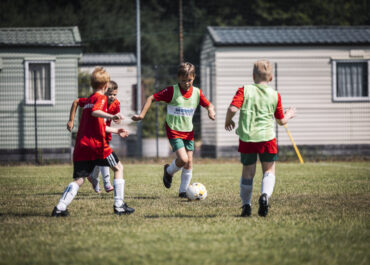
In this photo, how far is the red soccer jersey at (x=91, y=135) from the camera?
5.95 metres

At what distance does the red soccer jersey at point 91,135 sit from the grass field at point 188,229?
0.71 m

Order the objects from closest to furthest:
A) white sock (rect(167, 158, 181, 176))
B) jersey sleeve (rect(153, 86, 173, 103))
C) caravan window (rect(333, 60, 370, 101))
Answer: jersey sleeve (rect(153, 86, 173, 103)), white sock (rect(167, 158, 181, 176)), caravan window (rect(333, 60, 370, 101))

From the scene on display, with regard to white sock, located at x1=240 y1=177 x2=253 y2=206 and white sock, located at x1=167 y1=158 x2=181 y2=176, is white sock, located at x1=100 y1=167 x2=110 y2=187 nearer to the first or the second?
white sock, located at x1=167 y1=158 x2=181 y2=176

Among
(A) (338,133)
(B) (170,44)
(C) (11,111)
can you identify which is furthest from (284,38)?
(B) (170,44)

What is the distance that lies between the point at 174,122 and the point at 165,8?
44.5 m

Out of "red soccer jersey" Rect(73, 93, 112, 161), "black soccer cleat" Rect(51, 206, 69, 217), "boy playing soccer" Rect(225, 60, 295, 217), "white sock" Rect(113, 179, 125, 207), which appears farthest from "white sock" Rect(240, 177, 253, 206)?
"black soccer cleat" Rect(51, 206, 69, 217)

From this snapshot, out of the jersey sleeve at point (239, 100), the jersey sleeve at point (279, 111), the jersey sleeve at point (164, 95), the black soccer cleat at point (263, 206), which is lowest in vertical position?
the black soccer cleat at point (263, 206)

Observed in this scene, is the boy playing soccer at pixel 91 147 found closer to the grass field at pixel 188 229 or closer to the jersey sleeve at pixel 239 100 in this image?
the grass field at pixel 188 229

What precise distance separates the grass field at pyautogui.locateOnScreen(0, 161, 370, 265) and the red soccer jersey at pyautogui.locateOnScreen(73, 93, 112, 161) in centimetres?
71

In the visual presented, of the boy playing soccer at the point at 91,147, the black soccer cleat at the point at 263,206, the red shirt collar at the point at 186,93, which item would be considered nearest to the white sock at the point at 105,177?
the red shirt collar at the point at 186,93

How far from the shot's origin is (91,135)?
19.6 feet

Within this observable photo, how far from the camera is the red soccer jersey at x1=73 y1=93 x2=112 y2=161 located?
5.95 metres

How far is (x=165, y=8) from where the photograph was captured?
5047cm

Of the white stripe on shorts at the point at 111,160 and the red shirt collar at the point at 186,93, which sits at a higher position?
the red shirt collar at the point at 186,93
